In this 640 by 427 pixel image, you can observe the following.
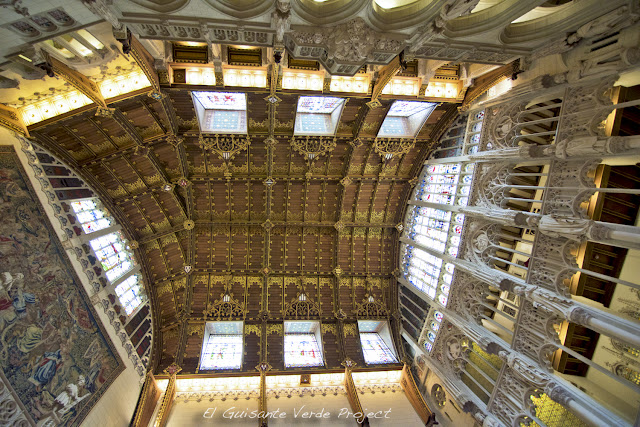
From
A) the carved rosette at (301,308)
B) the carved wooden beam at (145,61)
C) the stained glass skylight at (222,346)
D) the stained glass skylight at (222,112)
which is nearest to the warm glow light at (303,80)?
the stained glass skylight at (222,112)

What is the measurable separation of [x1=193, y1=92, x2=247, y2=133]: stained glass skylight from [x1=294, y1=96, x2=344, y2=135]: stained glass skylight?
3.65 meters

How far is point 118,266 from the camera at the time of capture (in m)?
17.3

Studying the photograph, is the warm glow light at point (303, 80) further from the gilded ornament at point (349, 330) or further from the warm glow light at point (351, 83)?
the gilded ornament at point (349, 330)

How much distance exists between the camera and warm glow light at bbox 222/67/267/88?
14.2 metres

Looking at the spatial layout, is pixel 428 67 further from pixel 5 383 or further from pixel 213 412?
pixel 213 412

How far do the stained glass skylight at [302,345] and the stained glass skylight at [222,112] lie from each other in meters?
14.6

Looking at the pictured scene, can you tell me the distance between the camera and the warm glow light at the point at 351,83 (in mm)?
15070

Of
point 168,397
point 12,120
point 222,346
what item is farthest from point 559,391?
point 12,120

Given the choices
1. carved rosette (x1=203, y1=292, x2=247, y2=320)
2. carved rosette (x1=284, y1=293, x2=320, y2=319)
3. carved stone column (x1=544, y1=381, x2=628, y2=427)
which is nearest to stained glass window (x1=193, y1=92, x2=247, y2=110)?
carved rosette (x1=203, y1=292, x2=247, y2=320)

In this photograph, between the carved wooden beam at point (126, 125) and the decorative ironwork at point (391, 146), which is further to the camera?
the decorative ironwork at point (391, 146)

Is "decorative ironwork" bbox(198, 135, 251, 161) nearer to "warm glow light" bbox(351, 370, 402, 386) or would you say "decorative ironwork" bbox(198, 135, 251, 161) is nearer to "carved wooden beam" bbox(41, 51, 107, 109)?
"carved wooden beam" bbox(41, 51, 107, 109)

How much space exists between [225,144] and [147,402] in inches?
623

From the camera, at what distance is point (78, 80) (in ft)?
38.1

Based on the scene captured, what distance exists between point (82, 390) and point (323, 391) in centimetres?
1293
